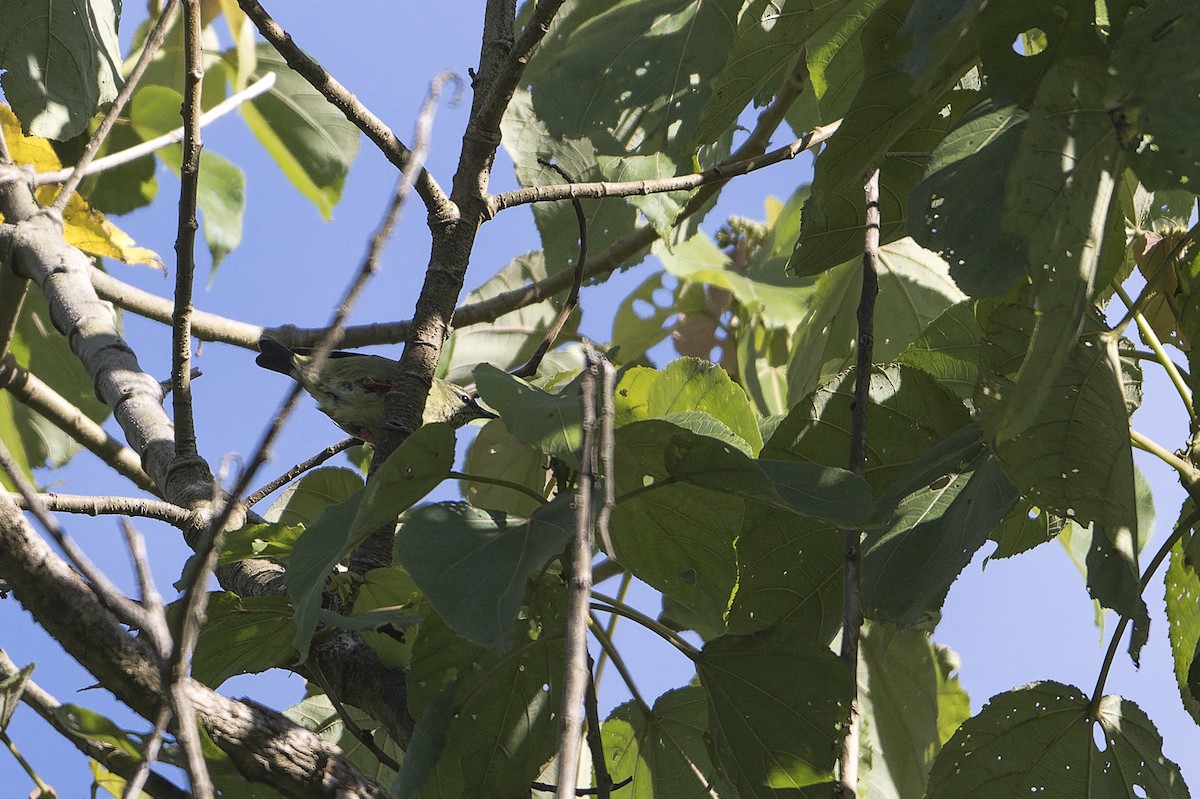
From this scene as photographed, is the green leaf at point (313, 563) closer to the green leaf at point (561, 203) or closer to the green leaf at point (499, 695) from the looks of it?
the green leaf at point (499, 695)

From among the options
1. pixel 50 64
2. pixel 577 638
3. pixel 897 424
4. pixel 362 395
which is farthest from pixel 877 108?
pixel 362 395

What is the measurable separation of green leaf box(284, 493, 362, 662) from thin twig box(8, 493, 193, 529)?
18.3 inches

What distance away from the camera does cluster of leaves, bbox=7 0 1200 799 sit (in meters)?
0.97

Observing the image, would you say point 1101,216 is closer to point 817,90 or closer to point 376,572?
point 817,90

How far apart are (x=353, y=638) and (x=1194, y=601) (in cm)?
106

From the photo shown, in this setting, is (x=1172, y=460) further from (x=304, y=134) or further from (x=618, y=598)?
(x=304, y=134)

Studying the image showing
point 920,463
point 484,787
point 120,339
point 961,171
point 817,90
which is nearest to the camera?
point 961,171

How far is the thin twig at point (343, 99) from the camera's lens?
136 centimetres

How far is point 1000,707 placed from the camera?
54.1 inches

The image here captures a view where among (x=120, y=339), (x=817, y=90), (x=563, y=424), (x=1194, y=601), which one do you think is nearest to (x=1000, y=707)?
(x=1194, y=601)

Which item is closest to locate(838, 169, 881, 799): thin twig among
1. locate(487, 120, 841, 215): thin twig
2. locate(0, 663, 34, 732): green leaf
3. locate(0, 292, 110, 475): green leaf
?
locate(487, 120, 841, 215): thin twig

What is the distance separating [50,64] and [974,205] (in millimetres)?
1628

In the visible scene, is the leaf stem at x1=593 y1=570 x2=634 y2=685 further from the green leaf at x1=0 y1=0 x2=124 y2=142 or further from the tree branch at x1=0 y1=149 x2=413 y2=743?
the green leaf at x1=0 y1=0 x2=124 y2=142

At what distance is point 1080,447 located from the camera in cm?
113
